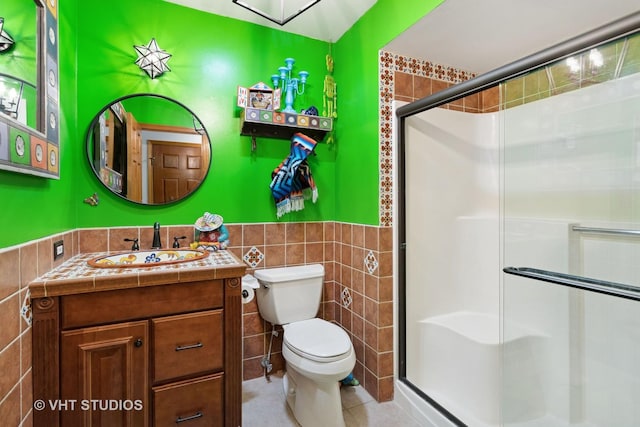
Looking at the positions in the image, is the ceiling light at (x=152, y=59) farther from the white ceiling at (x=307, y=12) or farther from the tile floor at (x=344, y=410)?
the tile floor at (x=344, y=410)

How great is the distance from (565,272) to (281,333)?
172cm

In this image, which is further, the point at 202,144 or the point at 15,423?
the point at 202,144

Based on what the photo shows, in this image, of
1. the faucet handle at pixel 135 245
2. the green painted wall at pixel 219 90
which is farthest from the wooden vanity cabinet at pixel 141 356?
the faucet handle at pixel 135 245

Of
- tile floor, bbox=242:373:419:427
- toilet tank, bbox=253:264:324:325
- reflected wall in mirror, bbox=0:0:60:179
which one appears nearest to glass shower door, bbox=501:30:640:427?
tile floor, bbox=242:373:419:427

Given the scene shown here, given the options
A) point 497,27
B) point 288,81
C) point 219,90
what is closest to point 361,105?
point 288,81

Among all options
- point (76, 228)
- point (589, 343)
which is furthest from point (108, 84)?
point (589, 343)

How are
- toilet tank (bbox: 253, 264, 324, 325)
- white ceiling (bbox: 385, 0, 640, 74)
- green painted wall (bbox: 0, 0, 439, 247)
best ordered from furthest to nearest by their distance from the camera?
1. toilet tank (bbox: 253, 264, 324, 325)
2. green painted wall (bbox: 0, 0, 439, 247)
3. white ceiling (bbox: 385, 0, 640, 74)

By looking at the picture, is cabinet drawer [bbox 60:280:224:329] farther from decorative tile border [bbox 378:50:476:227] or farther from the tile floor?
decorative tile border [bbox 378:50:476:227]

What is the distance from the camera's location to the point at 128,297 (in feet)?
3.81

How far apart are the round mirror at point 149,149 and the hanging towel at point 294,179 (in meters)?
0.47

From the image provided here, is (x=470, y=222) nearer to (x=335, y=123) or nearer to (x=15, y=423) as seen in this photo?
(x=335, y=123)

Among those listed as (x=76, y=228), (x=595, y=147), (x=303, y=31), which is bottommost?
(x=76, y=228)

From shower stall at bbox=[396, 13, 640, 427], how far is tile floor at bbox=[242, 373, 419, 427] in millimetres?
121

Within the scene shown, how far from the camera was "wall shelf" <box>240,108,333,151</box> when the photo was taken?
1.81 metres
